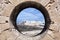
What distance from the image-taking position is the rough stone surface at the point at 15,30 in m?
3.92

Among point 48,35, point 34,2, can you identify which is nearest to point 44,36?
point 48,35

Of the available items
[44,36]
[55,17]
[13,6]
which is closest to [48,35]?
[44,36]

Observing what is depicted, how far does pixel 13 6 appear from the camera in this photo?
→ 3.96m

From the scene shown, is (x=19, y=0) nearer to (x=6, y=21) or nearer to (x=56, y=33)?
(x=6, y=21)

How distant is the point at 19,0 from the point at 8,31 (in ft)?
2.09

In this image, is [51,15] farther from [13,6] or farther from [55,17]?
[13,6]

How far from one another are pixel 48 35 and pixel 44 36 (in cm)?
8

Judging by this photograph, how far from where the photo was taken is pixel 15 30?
13.1ft

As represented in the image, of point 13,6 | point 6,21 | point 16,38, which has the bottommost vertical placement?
point 16,38

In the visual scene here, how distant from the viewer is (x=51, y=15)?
393 centimetres

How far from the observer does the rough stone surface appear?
392 cm

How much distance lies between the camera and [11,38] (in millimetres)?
3928

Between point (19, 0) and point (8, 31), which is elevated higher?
point (19, 0)

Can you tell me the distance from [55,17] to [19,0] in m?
0.77
